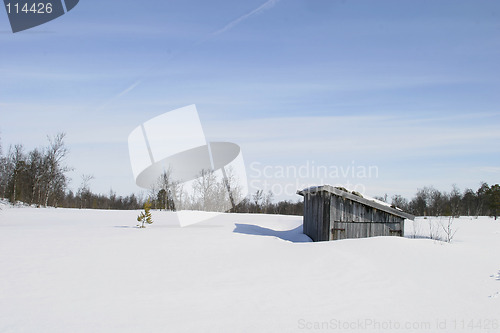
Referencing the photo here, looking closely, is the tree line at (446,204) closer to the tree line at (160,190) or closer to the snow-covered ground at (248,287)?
the tree line at (160,190)

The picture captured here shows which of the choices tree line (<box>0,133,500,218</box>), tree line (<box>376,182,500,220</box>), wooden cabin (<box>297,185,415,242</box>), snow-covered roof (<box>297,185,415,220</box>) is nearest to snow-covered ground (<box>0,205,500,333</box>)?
wooden cabin (<box>297,185,415,242</box>)

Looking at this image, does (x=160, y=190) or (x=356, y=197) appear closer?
(x=356, y=197)

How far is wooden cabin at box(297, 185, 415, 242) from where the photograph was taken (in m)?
16.7

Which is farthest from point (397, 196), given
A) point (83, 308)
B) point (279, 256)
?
point (83, 308)

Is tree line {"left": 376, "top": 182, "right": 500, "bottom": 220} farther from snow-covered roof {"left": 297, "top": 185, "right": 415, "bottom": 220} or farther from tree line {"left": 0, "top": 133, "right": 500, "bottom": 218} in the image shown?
snow-covered roof {"left": 297, "top": 185, "right": 415, "bottom": 220}

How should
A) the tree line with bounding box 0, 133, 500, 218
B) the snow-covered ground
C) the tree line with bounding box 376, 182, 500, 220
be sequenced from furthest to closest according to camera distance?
the tree line with bounding box 376, 182, 500, 220, the tree line with bounding box 0, 133, 500, 218, the snow-covered ground

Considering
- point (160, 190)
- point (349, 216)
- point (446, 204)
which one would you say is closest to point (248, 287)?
point (349, 216)

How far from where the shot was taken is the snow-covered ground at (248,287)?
705 cm

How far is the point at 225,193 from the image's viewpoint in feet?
192

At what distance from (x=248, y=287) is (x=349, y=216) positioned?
29.2 feet

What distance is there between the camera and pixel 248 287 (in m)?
9.47

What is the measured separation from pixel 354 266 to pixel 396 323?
4.35 m

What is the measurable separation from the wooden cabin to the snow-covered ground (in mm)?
2164

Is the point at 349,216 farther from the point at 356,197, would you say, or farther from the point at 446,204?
the point at 446,204
